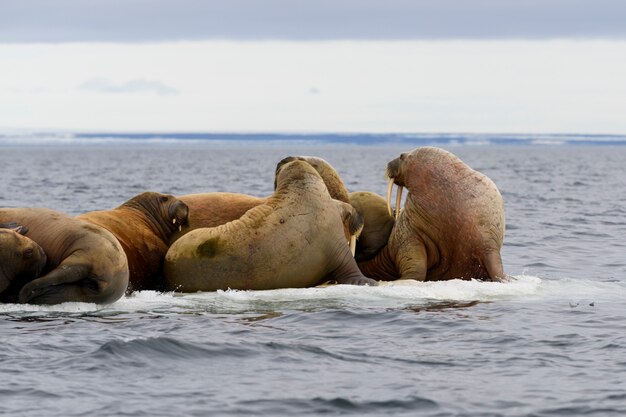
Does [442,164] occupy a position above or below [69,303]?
above

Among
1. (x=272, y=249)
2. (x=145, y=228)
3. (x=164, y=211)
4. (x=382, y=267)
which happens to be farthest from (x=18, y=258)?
(x=382, y=267)

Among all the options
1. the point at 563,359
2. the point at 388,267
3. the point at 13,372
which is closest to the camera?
the point at 13,372

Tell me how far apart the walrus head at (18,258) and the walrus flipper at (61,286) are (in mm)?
161

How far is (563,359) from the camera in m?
8.90

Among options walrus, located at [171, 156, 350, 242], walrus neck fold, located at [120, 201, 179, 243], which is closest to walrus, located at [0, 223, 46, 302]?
walrus neck fold, located at [120, 201, 179, 243]

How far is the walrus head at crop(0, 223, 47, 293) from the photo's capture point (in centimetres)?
1041

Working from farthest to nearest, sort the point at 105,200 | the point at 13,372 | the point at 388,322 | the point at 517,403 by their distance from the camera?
1. the point at 105,200
2. the point at 388,322
3. the point at 13,372
4. the point at 517,403

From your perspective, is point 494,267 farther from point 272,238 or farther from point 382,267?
point 272,238

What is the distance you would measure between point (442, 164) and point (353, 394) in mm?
5993

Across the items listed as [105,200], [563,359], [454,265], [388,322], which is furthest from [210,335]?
[105,200]

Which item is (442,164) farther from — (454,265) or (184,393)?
(184,393)

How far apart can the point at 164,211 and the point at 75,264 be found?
85.4 inches

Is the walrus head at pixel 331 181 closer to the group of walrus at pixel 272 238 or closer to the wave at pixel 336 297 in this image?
the group of walrus at pixel 272 238

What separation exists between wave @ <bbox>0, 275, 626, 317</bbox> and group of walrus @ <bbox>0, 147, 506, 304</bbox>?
0.59ft
